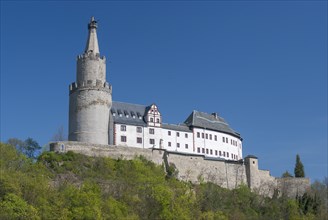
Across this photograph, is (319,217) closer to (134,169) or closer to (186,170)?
(186,170)

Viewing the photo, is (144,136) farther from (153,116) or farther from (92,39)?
(92,39)

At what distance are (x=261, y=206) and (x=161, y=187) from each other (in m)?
17.0

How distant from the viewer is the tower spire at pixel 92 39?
83.5 meters

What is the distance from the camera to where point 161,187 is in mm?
70062

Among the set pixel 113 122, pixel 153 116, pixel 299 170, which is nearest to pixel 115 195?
pixel 113 122

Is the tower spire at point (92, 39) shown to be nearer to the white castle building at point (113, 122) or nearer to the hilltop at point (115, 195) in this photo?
the white castle building at point (113, 122)

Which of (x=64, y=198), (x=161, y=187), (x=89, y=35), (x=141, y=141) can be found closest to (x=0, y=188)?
(x=64, y=198)

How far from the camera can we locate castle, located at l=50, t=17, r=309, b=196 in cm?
7825

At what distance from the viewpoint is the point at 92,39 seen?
84.7 metres

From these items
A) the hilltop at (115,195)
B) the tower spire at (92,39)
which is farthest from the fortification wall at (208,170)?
the tower spire at (92,39)

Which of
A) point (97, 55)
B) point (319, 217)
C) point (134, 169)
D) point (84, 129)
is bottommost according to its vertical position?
point (319, 217)

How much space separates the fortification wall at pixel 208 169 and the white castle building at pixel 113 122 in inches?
61.8

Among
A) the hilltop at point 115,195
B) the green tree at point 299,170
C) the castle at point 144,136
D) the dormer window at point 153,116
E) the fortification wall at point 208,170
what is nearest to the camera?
the hilltop at point 115,195

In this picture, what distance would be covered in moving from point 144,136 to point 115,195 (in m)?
13.7
